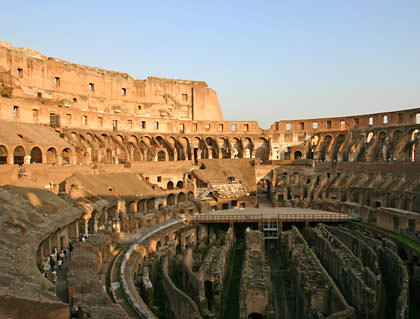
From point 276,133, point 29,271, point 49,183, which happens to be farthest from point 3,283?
point 276,133

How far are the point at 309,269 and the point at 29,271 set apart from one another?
12.9 metres

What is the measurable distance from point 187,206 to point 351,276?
66.4ft

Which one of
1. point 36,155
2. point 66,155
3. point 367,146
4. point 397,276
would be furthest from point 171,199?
point 367,146

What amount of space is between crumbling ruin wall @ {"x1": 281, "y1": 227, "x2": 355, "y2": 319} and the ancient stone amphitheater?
8cm

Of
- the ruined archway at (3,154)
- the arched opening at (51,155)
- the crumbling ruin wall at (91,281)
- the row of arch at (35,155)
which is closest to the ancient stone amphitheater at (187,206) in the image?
the crumbling ruin wall at (91,281)

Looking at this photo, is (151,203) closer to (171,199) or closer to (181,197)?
(171,199)

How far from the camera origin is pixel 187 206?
117 feet

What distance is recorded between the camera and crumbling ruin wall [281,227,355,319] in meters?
14.6

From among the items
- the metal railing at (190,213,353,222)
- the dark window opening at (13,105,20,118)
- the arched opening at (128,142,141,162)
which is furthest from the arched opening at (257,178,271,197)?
the dark window opening at (13,105,20,118)

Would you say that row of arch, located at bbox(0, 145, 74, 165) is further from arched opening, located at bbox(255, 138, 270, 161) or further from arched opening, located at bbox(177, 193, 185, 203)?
arched opening, located at bbox(255, 138, 270, 161)

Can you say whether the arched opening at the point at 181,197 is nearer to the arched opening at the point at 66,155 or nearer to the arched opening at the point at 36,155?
the arched opening at the point at 66,155

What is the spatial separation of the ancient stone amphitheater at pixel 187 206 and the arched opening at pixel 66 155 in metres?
0.40

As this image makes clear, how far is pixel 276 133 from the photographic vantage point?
53281mm

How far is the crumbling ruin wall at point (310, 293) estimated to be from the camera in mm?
14639
